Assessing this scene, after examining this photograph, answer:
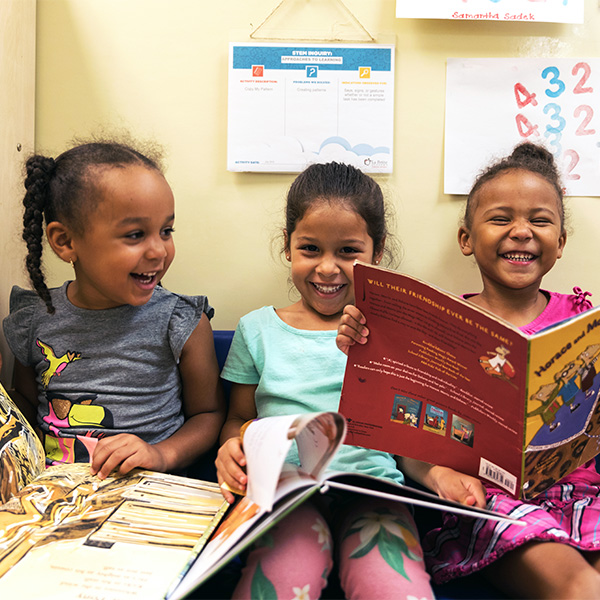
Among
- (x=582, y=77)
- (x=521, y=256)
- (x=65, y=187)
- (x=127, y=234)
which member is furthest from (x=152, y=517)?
(x=582, y=77)

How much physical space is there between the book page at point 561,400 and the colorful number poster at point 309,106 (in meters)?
0.65

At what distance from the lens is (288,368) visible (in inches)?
40.4

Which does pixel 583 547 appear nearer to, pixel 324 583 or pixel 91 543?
pixel 324 583

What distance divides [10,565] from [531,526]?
61cm

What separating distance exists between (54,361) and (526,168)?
922mm

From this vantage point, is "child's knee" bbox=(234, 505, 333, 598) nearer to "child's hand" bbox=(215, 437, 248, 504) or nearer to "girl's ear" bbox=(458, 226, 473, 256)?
"child's hand" bbox=(215, 437, 248, 504)

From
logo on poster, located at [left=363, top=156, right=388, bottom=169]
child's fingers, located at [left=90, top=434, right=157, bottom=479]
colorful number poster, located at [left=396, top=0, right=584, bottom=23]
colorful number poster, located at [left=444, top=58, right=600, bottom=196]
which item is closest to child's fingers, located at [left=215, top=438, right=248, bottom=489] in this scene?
child's fingers, located at [left=90, top=434, right=157, bottom=479]

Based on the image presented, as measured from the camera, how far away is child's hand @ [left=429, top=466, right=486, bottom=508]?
2.41 feet

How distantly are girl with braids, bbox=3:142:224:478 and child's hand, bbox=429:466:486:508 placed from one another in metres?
0.41

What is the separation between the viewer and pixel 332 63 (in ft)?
4.04

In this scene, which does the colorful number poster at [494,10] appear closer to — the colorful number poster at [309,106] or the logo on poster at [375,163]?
the colorful number poster at [309,106]

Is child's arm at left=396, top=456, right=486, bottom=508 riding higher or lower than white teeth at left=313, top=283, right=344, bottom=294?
lower

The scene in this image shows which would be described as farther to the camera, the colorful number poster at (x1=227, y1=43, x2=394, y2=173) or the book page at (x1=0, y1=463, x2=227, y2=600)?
the colorful number poster at (x1=227, y1=43, x2=394, y2=173)

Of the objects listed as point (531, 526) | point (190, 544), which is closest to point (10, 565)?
point (190, 544)
